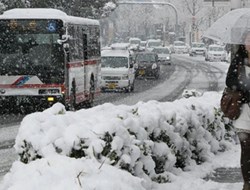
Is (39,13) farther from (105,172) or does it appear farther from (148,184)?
(105,172)

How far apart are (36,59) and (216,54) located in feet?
170

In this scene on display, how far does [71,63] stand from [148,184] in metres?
12.9

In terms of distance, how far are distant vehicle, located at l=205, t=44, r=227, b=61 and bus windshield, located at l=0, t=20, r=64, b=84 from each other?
51523 millimetres

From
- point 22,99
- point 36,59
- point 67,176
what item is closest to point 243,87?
point 67,176

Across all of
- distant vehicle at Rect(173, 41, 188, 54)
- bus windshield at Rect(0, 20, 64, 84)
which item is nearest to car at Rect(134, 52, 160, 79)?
bus windshield at Rect(0, 20, 64, 84)

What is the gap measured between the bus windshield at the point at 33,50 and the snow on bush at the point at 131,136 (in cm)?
902

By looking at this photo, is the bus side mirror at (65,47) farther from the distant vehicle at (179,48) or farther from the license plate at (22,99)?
the distant vehicle at (179,48)

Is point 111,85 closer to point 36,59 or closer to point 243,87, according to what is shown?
point 36,59

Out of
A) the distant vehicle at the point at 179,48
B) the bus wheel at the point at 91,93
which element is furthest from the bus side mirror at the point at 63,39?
the distant vehicle at the point at 179,48

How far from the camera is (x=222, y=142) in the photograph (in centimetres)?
1189

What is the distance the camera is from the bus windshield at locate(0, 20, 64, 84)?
19.7 meters

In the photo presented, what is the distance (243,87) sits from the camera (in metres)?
7.01

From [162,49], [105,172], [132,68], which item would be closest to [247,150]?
[105,172]

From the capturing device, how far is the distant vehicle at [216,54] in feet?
230
